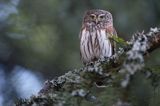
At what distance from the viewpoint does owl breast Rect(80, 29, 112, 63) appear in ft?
15.2

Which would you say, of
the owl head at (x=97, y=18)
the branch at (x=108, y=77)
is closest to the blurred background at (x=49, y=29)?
the owl head at (x=97, y=18)

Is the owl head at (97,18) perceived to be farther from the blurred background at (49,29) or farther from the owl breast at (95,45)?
the blurred background at (49,29)

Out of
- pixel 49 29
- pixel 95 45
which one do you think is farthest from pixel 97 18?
pixel 49 29

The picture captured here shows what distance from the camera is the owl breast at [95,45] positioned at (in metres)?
4.63

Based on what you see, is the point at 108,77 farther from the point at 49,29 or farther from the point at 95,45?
the point at 49,29

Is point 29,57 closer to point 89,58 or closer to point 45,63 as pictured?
point 45,63

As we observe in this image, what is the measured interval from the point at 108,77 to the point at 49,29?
5329 mm

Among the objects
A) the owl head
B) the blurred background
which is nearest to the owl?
the owl head

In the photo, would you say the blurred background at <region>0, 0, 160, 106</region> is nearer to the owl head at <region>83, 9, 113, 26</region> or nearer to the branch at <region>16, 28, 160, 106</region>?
the owl head at <region>83, 9, 113, 26</region>

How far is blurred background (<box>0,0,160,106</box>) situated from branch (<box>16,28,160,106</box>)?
13.1 feet

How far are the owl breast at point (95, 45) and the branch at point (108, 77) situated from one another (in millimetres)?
2190

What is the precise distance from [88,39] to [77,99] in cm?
280

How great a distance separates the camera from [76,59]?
6.93 meters

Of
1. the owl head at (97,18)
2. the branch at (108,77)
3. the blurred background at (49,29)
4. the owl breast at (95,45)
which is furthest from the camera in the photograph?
the blurred background at (49,29)
